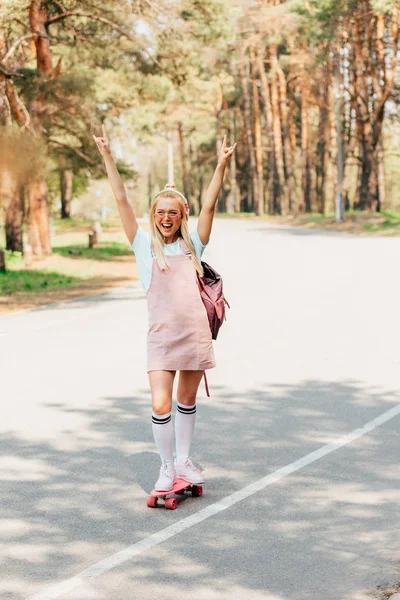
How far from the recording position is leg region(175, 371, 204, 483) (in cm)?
657

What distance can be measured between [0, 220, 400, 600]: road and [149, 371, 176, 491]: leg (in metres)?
0.18

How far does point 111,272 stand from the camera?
28141 millimetres

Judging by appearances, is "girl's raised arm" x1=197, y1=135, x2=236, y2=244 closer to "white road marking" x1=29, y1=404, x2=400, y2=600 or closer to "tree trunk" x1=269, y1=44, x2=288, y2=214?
"white road marking" x1=29, y1=404, x2=400, y2=600

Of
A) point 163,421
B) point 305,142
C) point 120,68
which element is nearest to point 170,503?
point 163,421

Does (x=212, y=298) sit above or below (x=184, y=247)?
below

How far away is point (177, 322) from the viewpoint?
6.43m

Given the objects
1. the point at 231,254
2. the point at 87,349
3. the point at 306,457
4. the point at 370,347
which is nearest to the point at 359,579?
the point at 306,457

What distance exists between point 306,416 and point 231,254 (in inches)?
881

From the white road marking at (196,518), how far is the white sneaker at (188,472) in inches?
8.3

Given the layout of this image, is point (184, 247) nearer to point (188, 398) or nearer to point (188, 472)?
point (188, 398)

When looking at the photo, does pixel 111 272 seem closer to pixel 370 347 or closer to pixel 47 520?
pixel 370 347

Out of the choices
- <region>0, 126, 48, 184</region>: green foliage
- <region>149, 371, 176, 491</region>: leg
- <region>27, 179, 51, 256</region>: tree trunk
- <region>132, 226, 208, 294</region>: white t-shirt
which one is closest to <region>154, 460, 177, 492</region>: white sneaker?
<region>149, 371, 176, 491</region>: leg

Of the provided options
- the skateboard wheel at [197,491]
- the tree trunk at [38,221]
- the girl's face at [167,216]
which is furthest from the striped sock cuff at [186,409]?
the tree trunk at [38,221]

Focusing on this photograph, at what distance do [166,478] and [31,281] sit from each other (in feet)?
63.8
